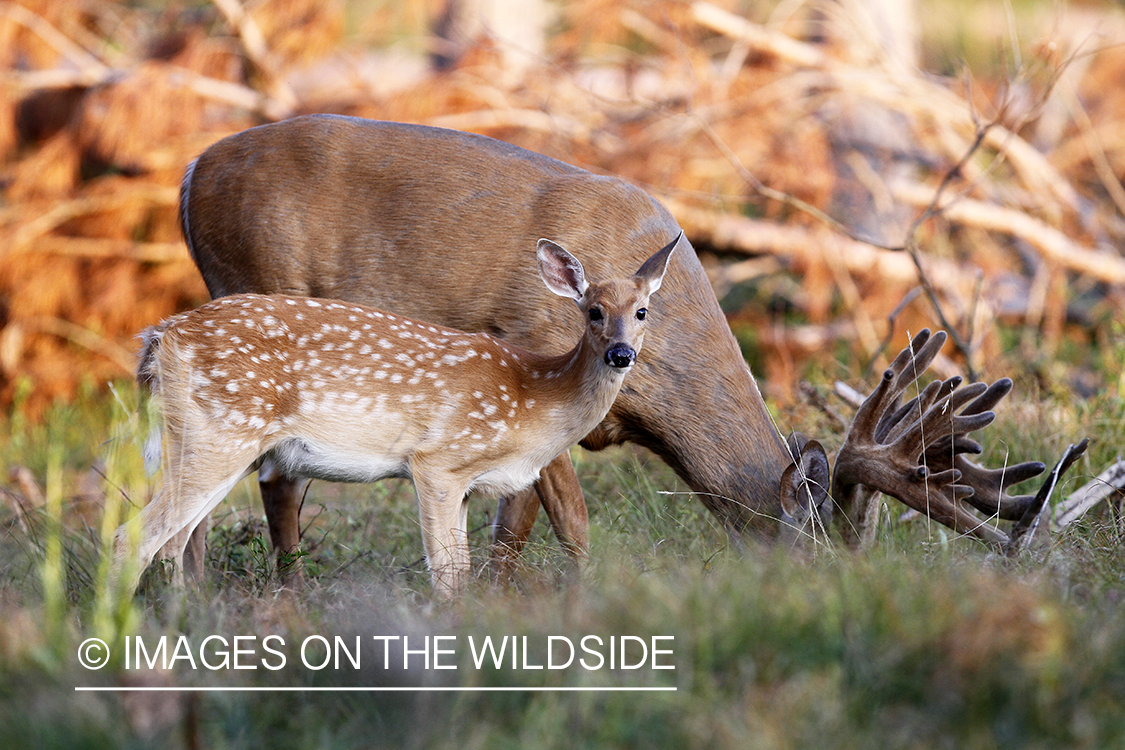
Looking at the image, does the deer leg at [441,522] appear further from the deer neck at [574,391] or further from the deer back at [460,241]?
the deer back at [460,241]

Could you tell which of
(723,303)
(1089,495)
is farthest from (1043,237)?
(1089,495)

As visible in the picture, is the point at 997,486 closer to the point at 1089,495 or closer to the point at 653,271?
the point at 1089,495

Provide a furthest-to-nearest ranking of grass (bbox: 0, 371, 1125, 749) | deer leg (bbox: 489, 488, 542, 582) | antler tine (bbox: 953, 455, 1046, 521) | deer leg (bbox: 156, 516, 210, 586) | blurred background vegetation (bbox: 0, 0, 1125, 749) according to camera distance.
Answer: deer leg (bbox: 489, 488, 542, 582), antler tine (bbox: 953, 455, 1046, 521), deer leg (bbox: 156, 516, 210, 586), blurred background vegetation (bbox: 0, 0, 1125, 749), grass (bbox: 0, 371, 1125, 749)

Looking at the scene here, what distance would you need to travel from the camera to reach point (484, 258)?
15.2ft

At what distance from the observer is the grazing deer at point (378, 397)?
12.4 ft

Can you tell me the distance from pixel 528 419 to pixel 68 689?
6.60ft

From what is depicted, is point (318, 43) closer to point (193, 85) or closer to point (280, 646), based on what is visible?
point (193, 85)

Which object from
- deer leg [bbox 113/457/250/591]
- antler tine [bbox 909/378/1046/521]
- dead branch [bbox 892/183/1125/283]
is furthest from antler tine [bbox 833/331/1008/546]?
dead branch [bbox 892/183/1125/283]

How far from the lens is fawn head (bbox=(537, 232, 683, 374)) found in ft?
13.0

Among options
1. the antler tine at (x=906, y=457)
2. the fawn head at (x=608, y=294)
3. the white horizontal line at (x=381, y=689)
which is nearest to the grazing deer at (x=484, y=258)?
the antler tine at (x=906, y=457)

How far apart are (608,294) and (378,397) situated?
90 cm

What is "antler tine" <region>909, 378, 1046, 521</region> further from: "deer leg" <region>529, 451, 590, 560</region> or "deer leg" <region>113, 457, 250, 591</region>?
"deer leg" <region>113, 457, 250, 591</region>

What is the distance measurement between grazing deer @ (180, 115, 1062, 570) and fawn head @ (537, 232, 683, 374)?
0.38 meters

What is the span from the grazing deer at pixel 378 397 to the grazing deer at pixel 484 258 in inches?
13.5
